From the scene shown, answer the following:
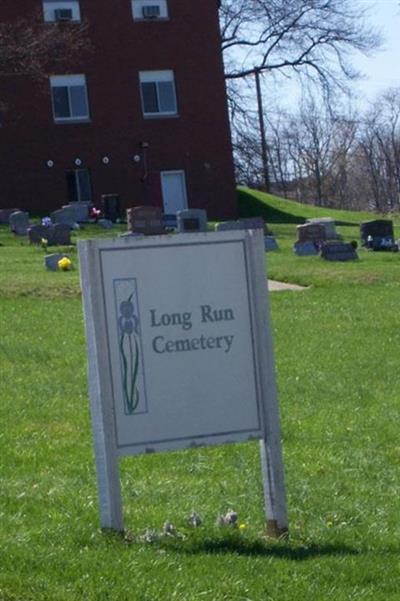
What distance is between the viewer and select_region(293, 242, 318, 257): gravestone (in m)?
32.0

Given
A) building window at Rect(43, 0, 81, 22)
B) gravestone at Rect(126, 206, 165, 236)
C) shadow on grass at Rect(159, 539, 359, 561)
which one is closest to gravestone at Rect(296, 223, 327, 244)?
gravestone at Rect(126, 206, 165, 236)

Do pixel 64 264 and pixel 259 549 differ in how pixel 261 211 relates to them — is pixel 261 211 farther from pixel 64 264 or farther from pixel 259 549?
pixel 259 549

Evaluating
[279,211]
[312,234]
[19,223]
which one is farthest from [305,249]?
[279,211]

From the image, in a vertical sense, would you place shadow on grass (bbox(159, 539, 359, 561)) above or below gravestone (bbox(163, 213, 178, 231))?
below

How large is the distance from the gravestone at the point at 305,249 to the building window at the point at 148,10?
2126 centimetres

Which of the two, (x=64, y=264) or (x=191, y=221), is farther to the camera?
(x=191, y=221)

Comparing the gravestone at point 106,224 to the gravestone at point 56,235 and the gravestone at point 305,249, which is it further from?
the gravestone at point 305,249

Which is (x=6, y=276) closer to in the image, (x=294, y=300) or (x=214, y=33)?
(x=294, y=300)

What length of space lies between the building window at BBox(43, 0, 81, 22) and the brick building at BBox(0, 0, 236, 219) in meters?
0.04

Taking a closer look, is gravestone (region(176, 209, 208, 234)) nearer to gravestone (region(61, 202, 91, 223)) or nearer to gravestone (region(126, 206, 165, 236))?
gravestone (region(126, 206, 165, 236))

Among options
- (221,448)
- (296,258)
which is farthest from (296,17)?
(221,448)

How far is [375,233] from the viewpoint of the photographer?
35.0m

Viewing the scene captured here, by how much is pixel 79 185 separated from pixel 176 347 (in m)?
44.3

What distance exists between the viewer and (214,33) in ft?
171
